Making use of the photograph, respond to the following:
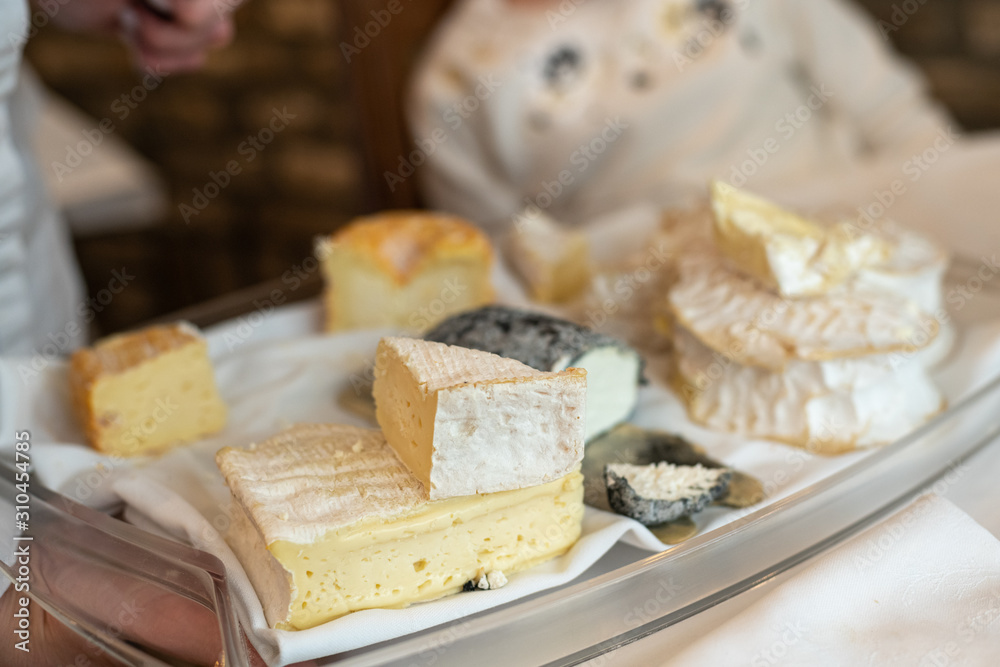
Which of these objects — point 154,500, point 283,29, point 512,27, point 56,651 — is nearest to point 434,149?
point 512,27

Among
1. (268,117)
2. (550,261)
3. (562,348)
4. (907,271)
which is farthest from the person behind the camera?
(268,117)

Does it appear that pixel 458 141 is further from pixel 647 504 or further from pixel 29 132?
pixel 647 504

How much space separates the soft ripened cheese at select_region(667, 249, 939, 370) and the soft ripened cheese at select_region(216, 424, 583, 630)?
0.29 meters

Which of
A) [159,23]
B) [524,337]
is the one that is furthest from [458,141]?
[524,337]

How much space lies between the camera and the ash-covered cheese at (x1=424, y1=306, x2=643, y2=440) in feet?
2.85

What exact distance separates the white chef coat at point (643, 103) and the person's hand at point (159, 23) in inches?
31.1

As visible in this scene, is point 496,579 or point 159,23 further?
point 159,23

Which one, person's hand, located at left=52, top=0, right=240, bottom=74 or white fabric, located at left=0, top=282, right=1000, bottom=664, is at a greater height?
person's hand, located at left=52, top=0, right=240, bottom=74

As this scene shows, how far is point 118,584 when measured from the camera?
70 centimetres

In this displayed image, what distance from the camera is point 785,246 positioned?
0.92 meters

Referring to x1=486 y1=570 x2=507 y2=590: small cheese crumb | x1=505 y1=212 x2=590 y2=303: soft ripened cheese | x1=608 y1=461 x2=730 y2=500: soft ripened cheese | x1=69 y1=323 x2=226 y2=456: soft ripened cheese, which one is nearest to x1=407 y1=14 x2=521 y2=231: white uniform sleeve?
x1=505 y1=212 x2=590 y2=303: soft ripened cheese

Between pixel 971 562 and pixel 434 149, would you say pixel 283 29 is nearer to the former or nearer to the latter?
pixel 434 149

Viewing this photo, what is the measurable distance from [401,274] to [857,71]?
138 centimetres

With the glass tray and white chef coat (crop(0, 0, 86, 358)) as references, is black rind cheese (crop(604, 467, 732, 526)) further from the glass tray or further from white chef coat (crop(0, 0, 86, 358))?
white chef coat (crop(0, 0, 86, 358))
